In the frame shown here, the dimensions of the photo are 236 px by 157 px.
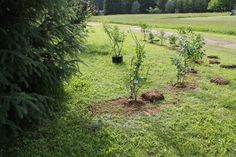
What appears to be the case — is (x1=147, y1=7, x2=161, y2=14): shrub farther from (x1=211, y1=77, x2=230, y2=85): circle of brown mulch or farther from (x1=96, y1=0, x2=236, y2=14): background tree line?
(x1=211, y1=77, x2=230, y2=85): circle of brown mulch

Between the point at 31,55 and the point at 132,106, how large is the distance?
234 cm

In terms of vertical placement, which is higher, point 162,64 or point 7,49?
point 7,49

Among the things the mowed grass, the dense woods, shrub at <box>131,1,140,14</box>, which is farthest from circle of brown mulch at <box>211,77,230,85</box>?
shrub at <box>131,1,140,14</box>

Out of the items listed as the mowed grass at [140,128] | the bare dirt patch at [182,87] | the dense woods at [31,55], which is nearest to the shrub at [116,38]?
the mowed grass at [140,128]

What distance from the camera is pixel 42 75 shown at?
196 inches

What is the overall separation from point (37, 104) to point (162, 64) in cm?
671

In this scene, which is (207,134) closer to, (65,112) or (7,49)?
(65,112)

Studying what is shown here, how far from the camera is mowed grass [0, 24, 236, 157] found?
4703 mm

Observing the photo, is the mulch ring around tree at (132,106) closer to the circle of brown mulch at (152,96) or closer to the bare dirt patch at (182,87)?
the circle of brown mulch at (152,96)

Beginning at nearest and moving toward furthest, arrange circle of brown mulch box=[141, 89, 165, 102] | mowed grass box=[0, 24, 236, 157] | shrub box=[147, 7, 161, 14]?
mowed grass box=[0, 24, 236, 157] → circle of brown mulch box=[141, 89, 165, 102] → shrub box=[147, 7, 161, 14]

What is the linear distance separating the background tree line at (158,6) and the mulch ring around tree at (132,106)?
74.3 metres

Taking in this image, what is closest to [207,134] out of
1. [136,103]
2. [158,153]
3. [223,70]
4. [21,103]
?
[158,153]

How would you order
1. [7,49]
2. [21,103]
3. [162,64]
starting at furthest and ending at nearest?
1. [162,64]
2. [7,49]
3. [21,103]

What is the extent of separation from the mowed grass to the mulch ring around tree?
0.48 feet
